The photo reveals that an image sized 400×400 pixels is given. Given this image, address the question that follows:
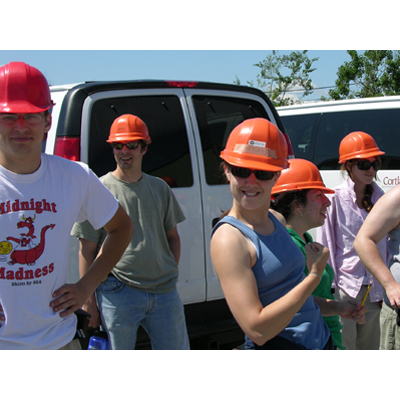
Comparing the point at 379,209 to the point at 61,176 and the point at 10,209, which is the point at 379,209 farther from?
the point at 10,209

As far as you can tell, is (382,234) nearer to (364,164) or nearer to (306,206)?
(306,206)

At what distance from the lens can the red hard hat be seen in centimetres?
193

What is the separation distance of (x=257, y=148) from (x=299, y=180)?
2.43 ft

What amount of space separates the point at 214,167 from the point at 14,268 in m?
2.20

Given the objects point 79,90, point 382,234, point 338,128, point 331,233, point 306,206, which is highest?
point 79,90

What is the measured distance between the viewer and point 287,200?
2564 mm

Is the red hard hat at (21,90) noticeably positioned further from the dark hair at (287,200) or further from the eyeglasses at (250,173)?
the dark hair at (287,200)

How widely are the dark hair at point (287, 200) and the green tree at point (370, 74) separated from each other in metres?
16.5

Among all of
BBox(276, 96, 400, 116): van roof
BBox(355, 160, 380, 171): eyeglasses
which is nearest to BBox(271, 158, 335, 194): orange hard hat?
BBox(355, 160, 380, 171): eyeglasses

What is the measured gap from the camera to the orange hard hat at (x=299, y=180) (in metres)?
2.57

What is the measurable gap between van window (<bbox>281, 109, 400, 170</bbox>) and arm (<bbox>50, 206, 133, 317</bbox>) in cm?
568

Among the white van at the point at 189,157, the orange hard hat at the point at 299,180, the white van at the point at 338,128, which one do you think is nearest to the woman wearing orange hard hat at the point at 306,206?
the orange hard hat at the point at 299,180

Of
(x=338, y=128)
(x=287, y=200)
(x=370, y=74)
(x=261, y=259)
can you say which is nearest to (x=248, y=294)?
(x=261, y=259)

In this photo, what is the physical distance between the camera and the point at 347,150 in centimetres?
420
